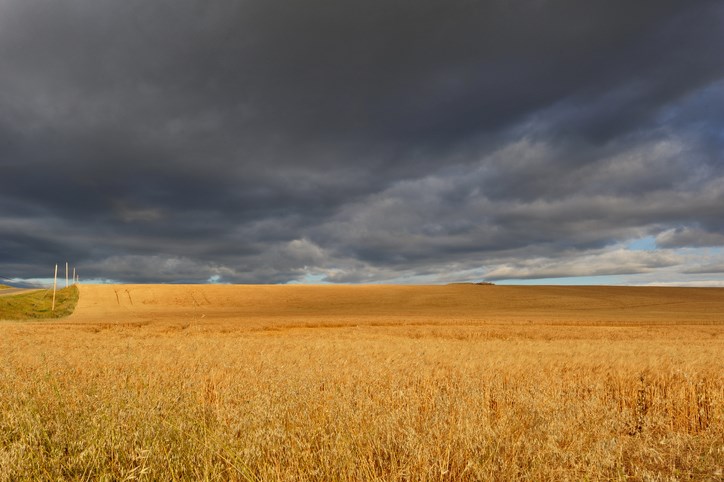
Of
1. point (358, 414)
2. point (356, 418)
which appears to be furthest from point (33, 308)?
point (356, 418)

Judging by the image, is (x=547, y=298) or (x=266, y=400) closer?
(x=266, y=400)

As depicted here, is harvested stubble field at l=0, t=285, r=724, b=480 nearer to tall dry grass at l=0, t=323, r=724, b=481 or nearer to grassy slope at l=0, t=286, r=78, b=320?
tall dry grass at l=0, t=323, r=724, b=481

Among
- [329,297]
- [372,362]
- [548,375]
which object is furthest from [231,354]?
[329,297]

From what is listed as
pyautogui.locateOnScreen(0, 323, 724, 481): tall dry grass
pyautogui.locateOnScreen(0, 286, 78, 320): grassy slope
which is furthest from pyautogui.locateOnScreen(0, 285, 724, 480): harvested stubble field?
pyautogui.locateOnScreen(0, 286, 78, 320): grassy slope

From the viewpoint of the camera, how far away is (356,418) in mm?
5973

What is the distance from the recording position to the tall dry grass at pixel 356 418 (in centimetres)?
470

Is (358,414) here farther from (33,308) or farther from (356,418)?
(33,308)

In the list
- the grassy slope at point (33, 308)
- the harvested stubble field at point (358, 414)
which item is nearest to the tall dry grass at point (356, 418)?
the harvested stubble field at point (358, 414)

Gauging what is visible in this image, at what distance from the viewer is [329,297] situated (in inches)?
2980

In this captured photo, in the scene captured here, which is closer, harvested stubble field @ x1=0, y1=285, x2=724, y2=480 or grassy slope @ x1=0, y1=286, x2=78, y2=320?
harvested stubble field @ x1=0, y1=285, x2=724, y2=480

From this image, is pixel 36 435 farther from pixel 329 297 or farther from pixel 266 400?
pixel 329 297

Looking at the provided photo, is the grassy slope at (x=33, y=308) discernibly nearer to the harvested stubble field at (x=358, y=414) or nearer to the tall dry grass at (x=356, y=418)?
the harvested stubble field at (x=358, y=414)

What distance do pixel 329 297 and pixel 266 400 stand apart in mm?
69305

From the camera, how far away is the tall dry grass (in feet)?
15.4
